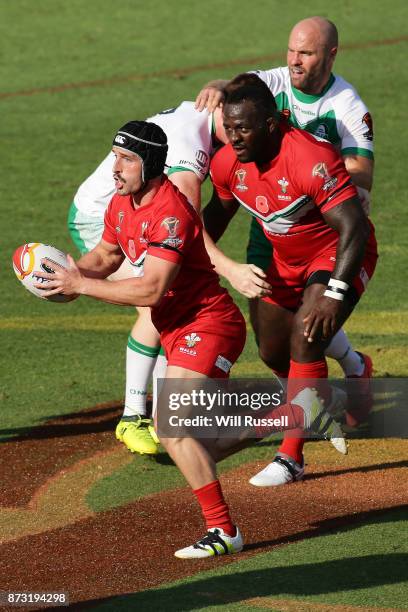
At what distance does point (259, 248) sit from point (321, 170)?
4.46 ft

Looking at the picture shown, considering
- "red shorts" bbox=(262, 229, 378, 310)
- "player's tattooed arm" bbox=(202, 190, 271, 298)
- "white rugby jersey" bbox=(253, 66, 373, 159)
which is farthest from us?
"white rugby jersey" bbox=(253, 66, 373, 159)

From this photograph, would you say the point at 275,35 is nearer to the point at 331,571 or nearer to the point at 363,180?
the point at 363,180

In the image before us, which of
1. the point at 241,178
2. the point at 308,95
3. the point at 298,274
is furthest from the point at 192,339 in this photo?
the point at 308,95

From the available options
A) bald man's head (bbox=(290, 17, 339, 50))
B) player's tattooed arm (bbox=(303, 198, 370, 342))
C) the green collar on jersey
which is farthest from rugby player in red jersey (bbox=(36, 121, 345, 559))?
bald man's head (bbox=(290, 17, 339, 50))

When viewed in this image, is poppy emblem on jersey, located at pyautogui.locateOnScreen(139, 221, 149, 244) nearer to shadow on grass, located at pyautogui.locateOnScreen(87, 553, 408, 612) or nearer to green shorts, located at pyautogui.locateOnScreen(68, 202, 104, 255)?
shadow on grass, located at pyautogui.locateOnScreen(87, 553, 408, 612)

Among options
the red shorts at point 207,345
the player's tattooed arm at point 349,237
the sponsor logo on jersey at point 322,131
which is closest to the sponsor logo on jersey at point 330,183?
the player's tattooed arm at point 349,237

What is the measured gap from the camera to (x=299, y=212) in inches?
296

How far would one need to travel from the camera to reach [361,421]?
8812mm

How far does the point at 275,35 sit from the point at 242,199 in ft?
47.4

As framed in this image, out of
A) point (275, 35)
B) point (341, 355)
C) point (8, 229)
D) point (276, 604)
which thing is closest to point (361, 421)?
point (341, 355)

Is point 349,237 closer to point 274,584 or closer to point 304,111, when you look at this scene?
point 304,111

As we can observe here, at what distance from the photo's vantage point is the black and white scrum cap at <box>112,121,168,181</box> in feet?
21.4

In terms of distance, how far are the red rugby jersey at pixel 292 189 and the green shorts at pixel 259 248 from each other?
1.51ft

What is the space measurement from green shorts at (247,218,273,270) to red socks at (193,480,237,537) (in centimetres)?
231
